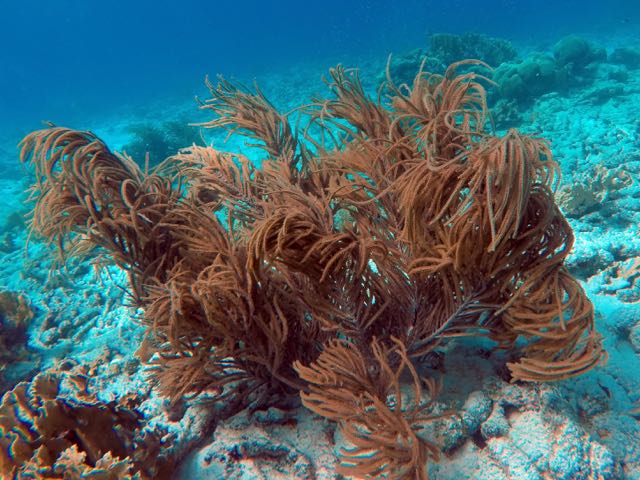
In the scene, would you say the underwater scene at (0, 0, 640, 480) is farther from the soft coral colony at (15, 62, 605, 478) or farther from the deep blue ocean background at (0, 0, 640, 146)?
the deep blue ocean background at (0, 0, 640, 146)

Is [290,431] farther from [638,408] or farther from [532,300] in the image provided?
[638,408]

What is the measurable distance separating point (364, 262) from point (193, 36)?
336 feet

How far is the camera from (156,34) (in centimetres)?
9225

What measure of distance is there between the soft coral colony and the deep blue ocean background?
85.2ft

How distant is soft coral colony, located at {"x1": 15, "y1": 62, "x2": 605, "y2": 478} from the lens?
1.93 metres

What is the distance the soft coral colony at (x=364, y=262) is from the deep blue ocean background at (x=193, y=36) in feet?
85.2

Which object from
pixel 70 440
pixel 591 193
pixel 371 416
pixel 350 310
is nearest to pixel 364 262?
pixel 350 310

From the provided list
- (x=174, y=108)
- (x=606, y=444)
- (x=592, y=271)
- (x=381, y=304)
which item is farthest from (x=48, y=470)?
(x=174, y=108)

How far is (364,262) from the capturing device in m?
2.07

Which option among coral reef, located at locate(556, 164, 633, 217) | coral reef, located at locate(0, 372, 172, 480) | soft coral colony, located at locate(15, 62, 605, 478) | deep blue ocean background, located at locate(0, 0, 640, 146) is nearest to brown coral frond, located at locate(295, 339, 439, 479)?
soft coral colony, located at locate(15, 62, 605, 478)

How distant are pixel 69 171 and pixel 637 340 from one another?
16.9 ft

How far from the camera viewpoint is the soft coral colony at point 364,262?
1.93 meters

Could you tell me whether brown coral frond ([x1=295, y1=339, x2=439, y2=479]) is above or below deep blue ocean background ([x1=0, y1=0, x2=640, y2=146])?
below

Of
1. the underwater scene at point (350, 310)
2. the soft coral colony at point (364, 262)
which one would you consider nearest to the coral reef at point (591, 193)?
the underwater scene at point (350, 310)
